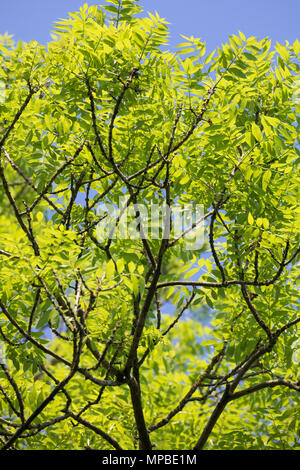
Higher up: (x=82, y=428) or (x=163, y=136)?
(x=163, y=136)

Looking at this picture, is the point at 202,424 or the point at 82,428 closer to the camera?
the point at 82,428

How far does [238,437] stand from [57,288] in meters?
3.55

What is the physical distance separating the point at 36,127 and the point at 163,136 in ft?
3.94

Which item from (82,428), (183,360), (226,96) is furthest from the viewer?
(183,360)

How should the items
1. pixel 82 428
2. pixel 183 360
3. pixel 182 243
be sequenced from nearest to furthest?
pixel 182 243, pixel 82 428, pixel 183 360

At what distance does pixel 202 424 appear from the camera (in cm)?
717
